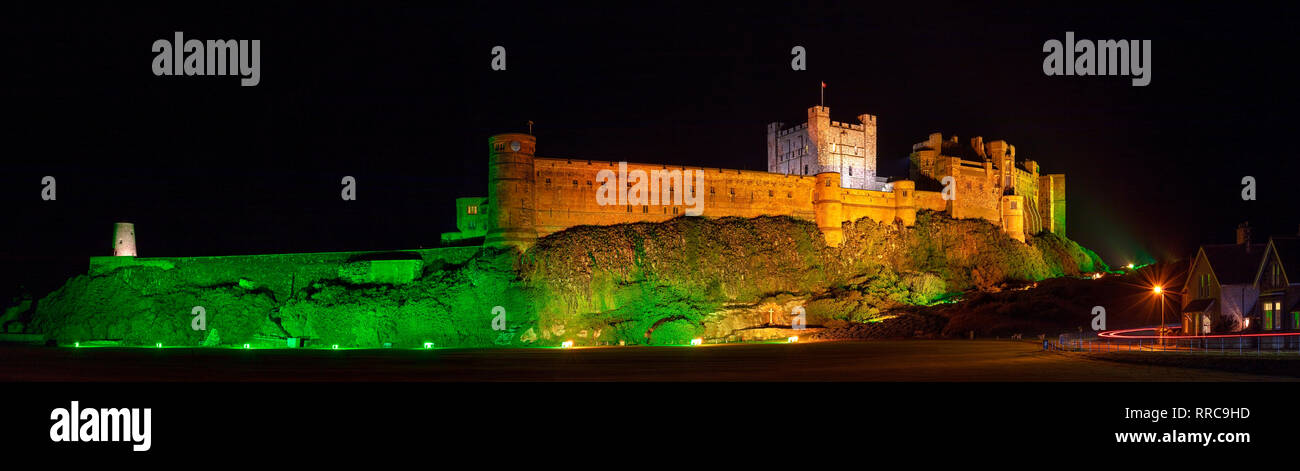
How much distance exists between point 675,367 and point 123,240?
58744mm

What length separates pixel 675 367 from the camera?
3384 cm

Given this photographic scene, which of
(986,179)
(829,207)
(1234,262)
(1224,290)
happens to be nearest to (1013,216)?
(986,179)

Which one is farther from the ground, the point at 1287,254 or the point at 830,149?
the point at 830,149

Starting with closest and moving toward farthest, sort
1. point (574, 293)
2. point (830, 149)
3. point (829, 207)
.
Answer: point (574, 293)
point (829, 207)
point (830, 149)

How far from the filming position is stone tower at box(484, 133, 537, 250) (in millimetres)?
63750

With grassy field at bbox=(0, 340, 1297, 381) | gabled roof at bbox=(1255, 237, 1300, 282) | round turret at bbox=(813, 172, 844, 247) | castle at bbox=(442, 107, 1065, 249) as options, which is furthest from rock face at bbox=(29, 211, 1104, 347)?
gabled roof at bbox=(1255, 237, 1300, 282)

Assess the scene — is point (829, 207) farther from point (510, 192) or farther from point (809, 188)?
point (510, 192)

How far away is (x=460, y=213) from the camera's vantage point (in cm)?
6988

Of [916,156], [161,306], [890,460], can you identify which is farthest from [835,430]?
[916,156]

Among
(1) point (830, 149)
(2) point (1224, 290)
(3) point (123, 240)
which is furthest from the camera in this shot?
(1) point (830, 149)

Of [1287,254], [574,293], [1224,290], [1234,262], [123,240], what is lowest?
[574,293]

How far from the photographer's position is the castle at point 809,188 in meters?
64.6

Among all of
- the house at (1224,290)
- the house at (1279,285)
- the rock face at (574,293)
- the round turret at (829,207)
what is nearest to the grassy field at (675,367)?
the house at (1224,290)

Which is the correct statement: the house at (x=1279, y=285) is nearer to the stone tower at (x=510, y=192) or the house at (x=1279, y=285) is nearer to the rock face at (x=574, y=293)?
the rock face at (x=574, y=293)
